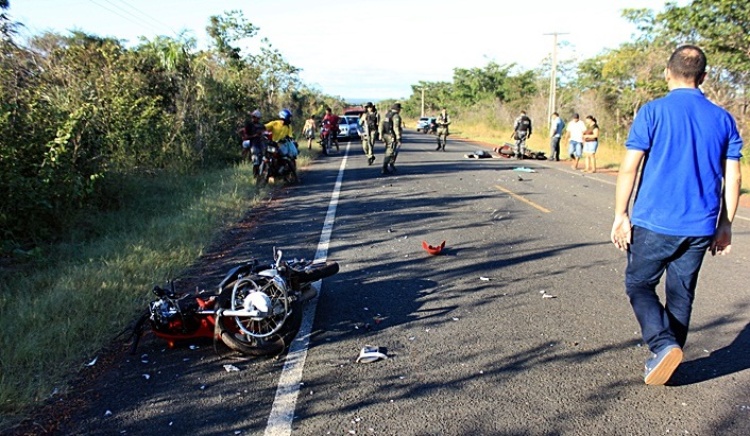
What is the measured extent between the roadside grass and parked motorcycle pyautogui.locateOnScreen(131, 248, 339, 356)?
1.84 feet

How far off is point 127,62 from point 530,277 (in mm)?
14049

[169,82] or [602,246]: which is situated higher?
[169,82]

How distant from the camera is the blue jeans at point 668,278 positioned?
3879mm

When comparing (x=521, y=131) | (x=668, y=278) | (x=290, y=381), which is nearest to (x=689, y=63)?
(x=668, y=278)

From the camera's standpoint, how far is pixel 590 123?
19.0 meters

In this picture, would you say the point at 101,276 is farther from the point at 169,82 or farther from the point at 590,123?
the point at 590,123

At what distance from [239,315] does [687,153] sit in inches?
133

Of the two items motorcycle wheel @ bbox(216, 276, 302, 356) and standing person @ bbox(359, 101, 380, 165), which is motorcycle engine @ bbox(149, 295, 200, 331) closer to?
motorcycle wheel @ bbox(216, 276, 302, 356)

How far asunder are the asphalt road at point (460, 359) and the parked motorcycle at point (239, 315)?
0.14 meters

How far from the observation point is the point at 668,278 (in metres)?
4.04

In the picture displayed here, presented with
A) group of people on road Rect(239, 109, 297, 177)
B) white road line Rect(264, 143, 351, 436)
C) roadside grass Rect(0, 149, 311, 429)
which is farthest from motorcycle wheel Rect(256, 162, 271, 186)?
white road line Rect(264, 143, 351, 436)

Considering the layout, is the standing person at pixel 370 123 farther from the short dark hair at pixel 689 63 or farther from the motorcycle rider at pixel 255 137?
the short dark hair at pixel 689 63

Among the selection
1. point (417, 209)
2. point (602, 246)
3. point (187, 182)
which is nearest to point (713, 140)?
point (602, 246)

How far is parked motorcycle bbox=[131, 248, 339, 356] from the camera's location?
4.65 metres
